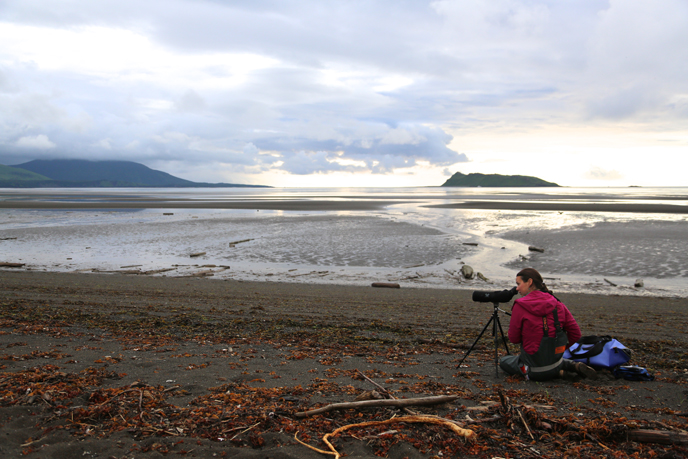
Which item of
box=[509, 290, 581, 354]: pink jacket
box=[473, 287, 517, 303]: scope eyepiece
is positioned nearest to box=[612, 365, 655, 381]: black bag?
box=[509, 290, 581, 354]: pink jacket

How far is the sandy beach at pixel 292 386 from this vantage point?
12.0 ft

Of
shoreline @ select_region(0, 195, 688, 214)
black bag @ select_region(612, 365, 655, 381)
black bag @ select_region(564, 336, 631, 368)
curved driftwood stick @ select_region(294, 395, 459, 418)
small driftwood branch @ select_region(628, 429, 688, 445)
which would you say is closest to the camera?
small driftwood branch @ select_region(628, 429, 688, 445)

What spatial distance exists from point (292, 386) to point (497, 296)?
Result: 9.54ft

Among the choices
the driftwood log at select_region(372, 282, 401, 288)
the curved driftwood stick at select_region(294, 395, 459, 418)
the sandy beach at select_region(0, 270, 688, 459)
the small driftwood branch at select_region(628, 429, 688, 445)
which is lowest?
the driftwood log at select_region(372, 282, 401, 288)

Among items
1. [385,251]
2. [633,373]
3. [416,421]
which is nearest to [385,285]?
[385,251]

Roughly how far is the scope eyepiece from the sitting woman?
0.41ft

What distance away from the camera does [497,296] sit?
17.9ft

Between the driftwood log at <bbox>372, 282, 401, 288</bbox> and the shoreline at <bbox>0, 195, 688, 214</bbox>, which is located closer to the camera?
the driftwood log at <bbox>372, 282, 401, 288</bbox>

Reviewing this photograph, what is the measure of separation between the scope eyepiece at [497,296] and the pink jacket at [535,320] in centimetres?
15

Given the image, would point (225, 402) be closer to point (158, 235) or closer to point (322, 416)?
point (322, 416)

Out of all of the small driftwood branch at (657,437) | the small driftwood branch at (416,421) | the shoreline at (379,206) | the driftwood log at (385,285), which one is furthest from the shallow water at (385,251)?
the shoreline at (379,206)

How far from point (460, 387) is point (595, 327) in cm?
534

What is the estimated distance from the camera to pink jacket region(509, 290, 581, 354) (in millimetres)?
5297

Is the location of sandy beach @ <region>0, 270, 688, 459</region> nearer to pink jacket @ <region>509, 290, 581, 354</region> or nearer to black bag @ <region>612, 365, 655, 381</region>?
black bag @ <region>612, 365, 655, 381</region>
